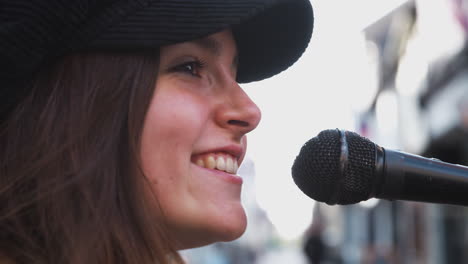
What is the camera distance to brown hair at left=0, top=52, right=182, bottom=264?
122 cm

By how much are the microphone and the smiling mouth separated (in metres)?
0.20

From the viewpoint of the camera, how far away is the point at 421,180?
1.30m

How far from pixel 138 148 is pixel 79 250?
265 mm

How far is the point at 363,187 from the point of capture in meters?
1.35

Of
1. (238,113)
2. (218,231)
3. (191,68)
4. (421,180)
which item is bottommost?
(218,231)

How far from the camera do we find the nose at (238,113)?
148 cm

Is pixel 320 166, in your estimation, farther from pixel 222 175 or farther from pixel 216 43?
pixel 216 43

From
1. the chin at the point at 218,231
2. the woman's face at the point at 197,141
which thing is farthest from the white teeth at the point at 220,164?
the chin at the point at 218,231

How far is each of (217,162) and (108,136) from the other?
296 millimetres

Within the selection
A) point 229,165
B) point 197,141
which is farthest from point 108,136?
point 229,165

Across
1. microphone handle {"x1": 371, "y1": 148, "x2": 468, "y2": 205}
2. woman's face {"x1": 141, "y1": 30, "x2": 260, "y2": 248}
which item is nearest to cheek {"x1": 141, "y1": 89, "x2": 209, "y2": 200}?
woman's face {"x1": 141, "y1": 30, "x2": 260, "y2": 248}

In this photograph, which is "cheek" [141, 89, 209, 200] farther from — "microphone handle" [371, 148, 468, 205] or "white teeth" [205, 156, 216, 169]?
"microphone handle" [371, 148, 468, 205]

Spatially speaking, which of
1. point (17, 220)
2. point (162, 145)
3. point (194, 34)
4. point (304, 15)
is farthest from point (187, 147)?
point (304, 15)

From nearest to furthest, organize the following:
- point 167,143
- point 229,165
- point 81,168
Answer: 1. point 81,168
2. point 167,143
3. point 229,165
